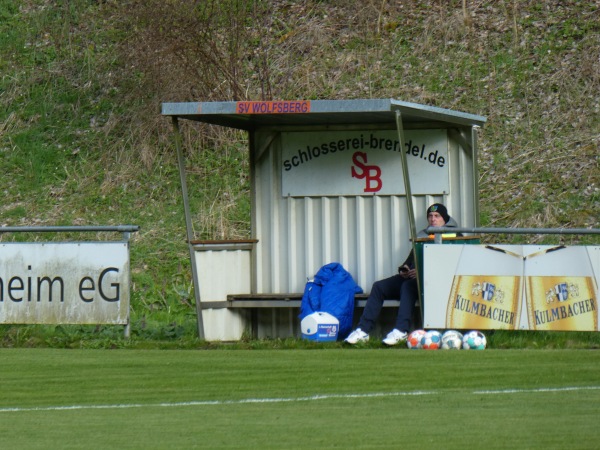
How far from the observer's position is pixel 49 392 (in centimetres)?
934

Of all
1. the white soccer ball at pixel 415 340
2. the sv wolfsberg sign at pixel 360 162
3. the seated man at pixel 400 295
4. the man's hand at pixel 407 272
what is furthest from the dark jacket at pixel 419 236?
the white soccer ball at pixel 415 340

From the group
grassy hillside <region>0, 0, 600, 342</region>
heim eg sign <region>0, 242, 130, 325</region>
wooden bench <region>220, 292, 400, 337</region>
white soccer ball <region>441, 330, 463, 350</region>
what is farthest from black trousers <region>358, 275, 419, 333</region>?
grassy hillside <region>0, 0, 600, 342</region>

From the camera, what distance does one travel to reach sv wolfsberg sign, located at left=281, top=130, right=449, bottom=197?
1384 centimetres

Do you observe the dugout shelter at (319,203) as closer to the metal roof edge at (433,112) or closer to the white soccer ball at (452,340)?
the metal roof edge at (433,112)

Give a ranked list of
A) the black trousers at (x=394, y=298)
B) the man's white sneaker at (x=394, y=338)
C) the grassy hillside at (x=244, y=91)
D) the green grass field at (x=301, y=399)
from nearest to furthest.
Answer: the green grass field at (x=301, y=399) → the man's white sneaker at (x=394, y=338) → the black trousers at (x=394, y=298) → the grassy hillside at (x=244, y=91)

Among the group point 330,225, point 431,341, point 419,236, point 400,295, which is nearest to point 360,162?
point 330,225

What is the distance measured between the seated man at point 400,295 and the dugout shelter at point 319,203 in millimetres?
323

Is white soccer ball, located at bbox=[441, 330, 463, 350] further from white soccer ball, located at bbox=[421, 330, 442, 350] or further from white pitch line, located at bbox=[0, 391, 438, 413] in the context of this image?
white pitch line, located at bbox=[0, 391, 438, 413]

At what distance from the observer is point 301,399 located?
8.55m

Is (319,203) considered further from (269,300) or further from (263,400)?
(263,400)

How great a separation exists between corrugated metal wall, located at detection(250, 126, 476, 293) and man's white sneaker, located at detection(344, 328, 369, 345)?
142 centimetres

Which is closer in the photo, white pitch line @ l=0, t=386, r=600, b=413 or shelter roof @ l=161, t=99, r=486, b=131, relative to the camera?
white pitch line @ l=0, t=386, r=600, b=413

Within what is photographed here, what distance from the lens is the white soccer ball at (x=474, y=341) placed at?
1189cm

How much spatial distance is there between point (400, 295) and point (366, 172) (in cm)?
177
